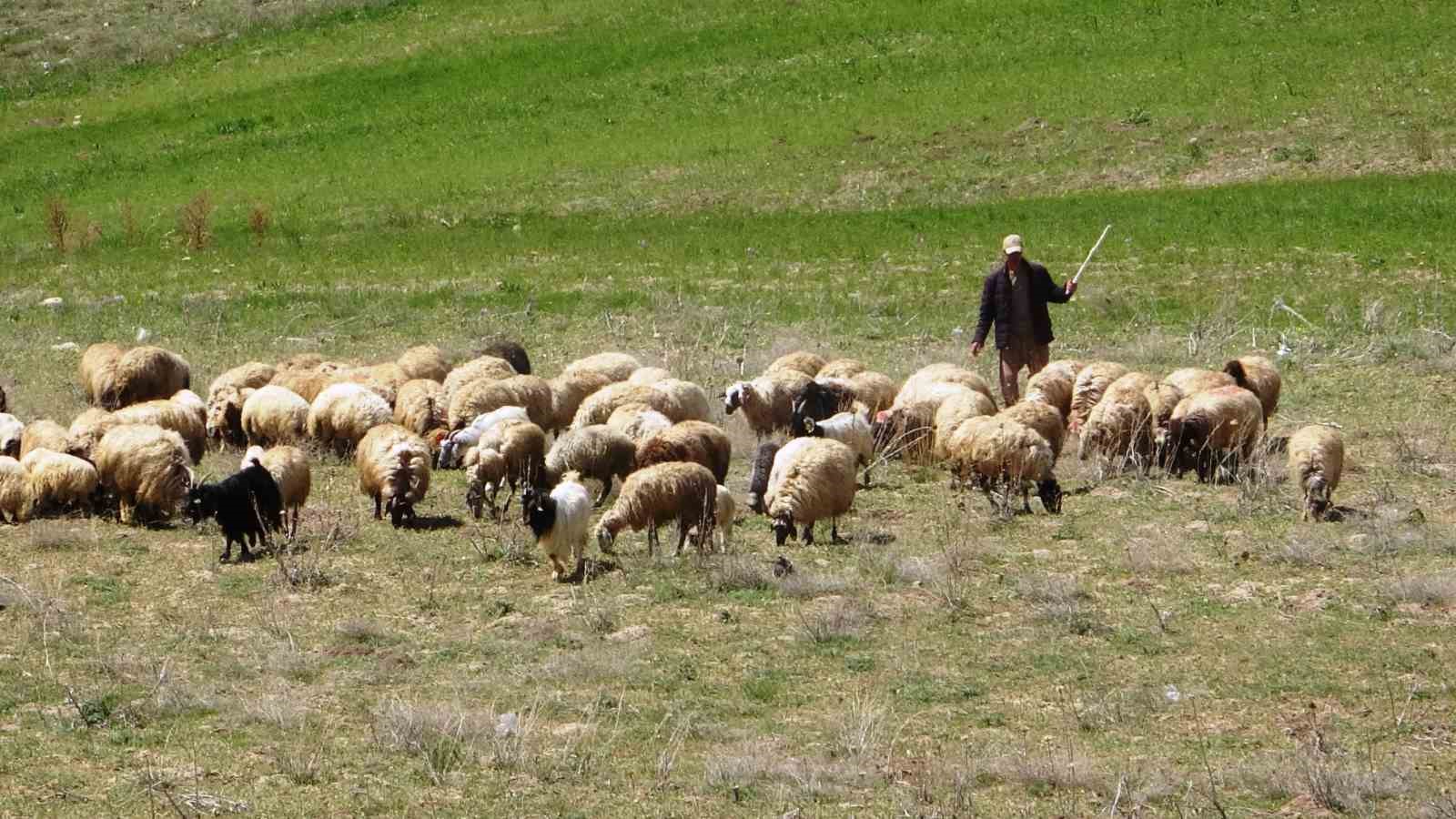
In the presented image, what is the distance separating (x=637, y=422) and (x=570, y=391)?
2329 millimetres

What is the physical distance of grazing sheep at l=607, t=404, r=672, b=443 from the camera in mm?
15211

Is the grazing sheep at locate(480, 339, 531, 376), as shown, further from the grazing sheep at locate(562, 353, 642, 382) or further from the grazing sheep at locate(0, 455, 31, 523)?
the grazing sheep at locate(0, 455, 31, 523)

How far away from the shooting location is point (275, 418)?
16.8 m

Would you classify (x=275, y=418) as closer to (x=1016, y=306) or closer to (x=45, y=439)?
(x=45, y=439)

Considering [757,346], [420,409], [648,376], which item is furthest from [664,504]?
[757,346]

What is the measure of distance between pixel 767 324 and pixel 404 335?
4.83 m

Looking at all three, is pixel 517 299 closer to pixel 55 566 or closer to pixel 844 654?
pixel 55 566

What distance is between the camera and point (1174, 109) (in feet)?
124

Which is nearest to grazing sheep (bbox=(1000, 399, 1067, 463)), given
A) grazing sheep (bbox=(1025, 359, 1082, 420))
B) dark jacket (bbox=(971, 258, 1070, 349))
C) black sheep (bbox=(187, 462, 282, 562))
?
grazing sheep (bbox=(1025, 359, 1082, 420))

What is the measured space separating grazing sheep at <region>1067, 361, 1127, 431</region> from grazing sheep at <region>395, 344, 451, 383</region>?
20.8ft

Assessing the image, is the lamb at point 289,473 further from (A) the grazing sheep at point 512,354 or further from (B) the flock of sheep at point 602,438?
(A) the grazing sheep at point 512,354

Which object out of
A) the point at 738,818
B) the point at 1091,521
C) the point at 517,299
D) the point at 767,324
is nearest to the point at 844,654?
the point at 738,818

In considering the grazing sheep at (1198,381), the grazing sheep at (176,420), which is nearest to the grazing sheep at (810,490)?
the grazing sheep at (1198,381)

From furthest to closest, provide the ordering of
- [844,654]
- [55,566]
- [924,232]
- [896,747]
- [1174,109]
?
[1174,109]
[924,232]
[55,566]
[844,654]
[896,747]
